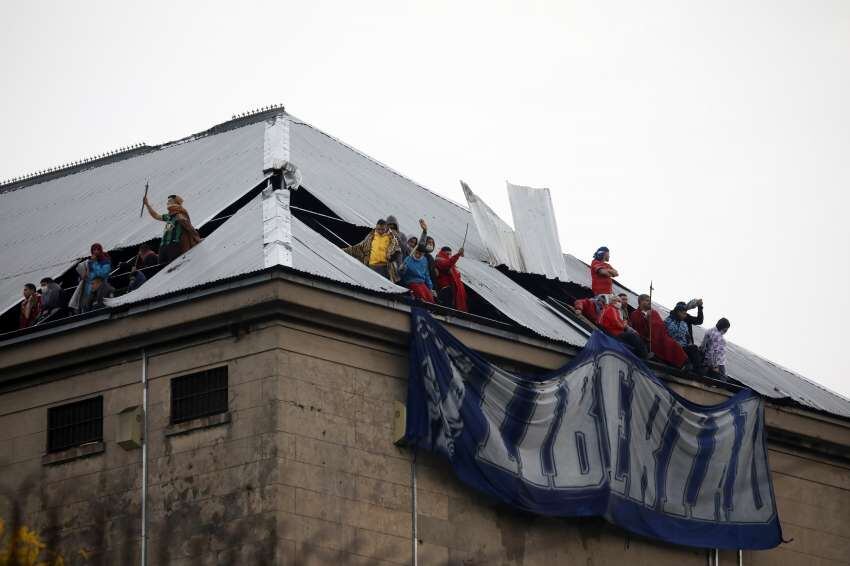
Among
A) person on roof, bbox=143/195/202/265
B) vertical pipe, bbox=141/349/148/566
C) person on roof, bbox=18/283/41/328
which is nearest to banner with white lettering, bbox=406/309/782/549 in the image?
vertical pipe, bbox=141/349/148/566

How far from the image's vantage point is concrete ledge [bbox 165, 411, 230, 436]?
45.4 m

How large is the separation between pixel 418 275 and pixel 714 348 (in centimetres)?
983

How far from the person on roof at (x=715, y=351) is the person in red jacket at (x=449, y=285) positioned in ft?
24.5

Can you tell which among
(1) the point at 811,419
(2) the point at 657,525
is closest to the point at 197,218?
(2) the point at 657,525

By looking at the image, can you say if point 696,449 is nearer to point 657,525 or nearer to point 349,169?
point 657,525

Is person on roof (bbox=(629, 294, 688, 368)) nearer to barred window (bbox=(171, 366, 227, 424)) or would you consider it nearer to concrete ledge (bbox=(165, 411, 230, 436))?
barred window (bbox=(171, 366, 227, 424))

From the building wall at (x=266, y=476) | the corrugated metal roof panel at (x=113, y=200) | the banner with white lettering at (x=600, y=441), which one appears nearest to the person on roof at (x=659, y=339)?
the banner with white lettering at (x=600, y=441)

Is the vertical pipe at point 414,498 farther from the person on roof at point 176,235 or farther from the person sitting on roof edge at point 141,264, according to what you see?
the person on roof at point 176,235

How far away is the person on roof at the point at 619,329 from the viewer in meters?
52.8

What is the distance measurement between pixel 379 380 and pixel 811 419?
14.4 meters

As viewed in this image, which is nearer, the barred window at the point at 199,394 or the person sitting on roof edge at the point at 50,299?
the barred window at the point at 199,394

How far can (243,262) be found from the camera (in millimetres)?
46938

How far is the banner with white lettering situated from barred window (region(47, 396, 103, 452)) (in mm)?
6571

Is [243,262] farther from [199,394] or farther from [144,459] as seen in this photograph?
[144,459]
